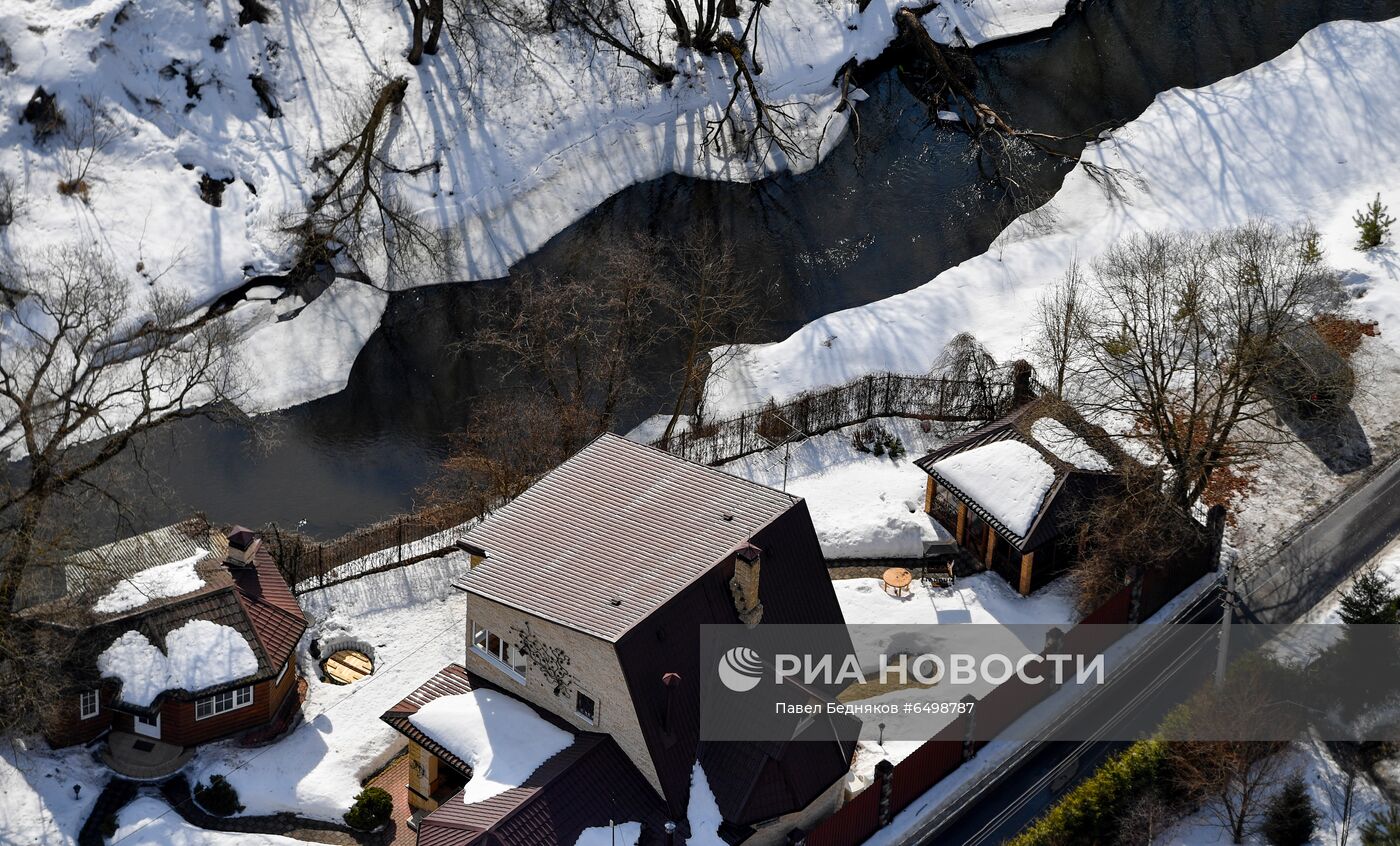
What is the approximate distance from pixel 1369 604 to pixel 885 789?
15.2 meters

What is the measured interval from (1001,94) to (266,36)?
33801 mm

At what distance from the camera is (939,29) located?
268 feet

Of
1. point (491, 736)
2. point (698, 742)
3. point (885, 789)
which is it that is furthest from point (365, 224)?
point (885, 789)

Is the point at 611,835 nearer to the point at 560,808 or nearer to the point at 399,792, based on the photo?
the point at 560,808

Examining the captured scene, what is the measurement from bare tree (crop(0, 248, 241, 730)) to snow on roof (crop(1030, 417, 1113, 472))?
26.8 m

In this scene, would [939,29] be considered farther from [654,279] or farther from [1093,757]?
[1093,757]

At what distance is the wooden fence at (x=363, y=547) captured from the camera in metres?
55.1

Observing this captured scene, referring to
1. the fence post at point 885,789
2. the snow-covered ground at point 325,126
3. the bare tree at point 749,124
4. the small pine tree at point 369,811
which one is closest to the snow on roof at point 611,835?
the fence post at point 885,789

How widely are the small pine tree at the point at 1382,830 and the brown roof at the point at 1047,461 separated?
41.4 feet

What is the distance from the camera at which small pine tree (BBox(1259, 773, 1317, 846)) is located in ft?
144

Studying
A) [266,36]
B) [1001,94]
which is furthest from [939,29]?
[266,36]

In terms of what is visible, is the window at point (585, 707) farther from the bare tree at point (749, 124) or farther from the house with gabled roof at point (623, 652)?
the bare tree at point (749, 124)

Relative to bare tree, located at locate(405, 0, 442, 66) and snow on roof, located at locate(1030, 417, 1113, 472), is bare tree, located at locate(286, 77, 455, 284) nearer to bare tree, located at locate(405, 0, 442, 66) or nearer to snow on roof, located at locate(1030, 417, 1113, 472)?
bare tree, located at locate(405, 0, 442, 66)

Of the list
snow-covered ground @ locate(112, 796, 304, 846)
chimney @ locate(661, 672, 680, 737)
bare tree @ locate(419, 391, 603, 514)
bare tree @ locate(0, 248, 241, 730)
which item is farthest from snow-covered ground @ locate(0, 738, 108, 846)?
chimney @ locate(661, 672, 680, 737)
